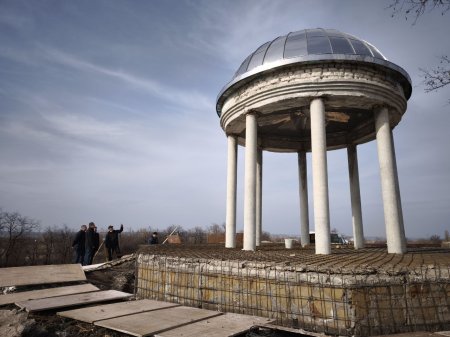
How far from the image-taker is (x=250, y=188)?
37.8ft

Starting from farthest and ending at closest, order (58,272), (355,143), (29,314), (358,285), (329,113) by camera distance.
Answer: (355,143) → (329,113) → (58,272) → (29,314) → (358,285)

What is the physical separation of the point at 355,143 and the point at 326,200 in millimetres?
7552

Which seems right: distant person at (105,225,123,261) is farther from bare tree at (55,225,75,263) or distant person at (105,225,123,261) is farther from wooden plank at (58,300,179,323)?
bare tree at (55,225,75,263)

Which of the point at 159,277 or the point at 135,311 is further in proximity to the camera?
the point at 159,277

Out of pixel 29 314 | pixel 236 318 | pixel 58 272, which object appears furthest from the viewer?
pixel 58 272

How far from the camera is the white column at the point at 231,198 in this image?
13414 mm

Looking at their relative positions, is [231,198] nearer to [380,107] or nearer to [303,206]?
[303,206]

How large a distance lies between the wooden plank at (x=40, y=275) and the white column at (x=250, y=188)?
5.71 m

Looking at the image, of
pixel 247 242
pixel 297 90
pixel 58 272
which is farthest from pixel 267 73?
pixel 58 272

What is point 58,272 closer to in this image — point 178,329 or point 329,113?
point 178,329

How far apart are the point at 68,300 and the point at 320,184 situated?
770 cm

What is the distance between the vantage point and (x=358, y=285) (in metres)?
4.91

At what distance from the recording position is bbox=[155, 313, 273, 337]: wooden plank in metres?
3.82

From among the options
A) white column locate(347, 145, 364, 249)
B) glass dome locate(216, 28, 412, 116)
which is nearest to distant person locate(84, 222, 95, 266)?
glass dome locate(216, 28, 412, 116)
